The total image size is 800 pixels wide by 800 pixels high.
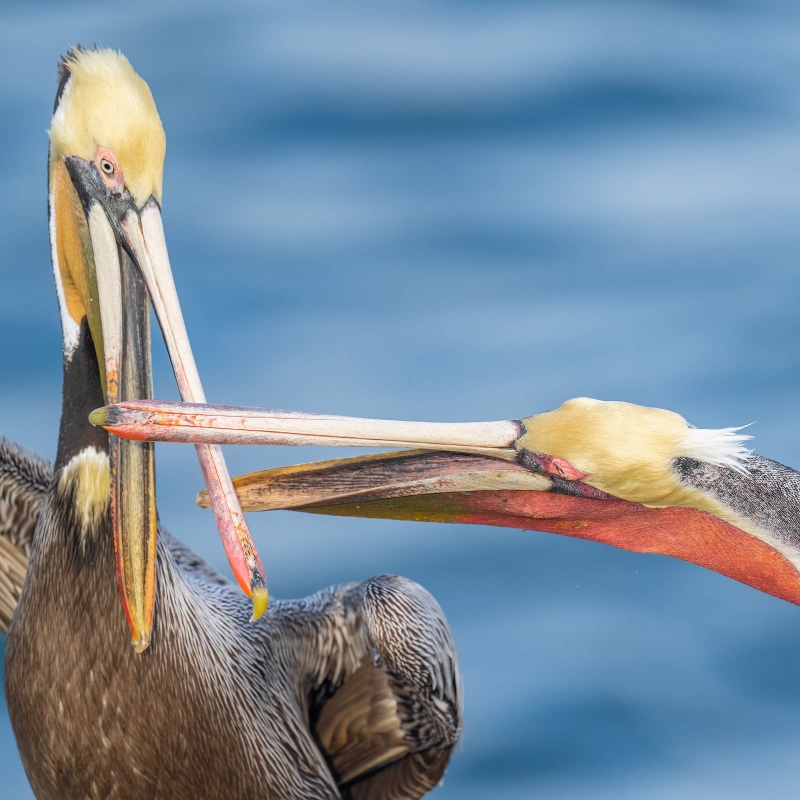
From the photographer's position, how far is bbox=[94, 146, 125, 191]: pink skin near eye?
10.0ft

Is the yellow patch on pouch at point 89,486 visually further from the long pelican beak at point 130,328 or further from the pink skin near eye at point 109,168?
the pink skin near eye at point 109,168

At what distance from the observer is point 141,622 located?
3.17m

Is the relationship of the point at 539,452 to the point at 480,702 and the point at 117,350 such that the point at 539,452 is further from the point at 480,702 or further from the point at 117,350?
the point at 480,702

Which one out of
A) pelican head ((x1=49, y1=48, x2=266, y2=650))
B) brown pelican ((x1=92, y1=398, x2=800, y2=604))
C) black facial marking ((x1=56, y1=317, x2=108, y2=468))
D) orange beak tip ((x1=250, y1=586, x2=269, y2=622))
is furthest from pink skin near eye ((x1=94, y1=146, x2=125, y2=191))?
orange beak tip ((x1=250, y1=586, x2=269, y2=622))

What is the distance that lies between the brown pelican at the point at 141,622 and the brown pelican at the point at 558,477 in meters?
0.23

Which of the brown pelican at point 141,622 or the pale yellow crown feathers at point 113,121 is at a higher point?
the pale yellow crown feathers at point 113,121

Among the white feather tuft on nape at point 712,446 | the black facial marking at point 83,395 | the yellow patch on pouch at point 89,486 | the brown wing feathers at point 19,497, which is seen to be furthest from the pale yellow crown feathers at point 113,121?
the white feather tuft on nape at point 712,446

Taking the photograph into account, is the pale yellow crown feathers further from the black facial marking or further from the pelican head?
the black facial marking

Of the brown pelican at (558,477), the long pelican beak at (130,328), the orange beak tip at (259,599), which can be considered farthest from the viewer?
the long pelican beak at (130,328)

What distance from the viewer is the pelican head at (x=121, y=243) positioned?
3.04 meters

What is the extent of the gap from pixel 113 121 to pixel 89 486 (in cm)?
79

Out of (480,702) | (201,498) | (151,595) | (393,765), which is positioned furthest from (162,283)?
(480,702)

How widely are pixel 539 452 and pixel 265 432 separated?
1.80 feet

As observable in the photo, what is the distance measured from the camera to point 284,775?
3.63 m
